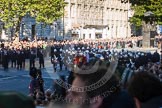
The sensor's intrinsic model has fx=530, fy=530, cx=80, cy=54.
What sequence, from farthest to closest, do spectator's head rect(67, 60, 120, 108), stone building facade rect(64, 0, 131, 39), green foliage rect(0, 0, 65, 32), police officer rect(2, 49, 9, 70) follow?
stone building facade rect(64, 0, 131, 39)
green foliage rect(0, 0, 65, 32)
police officer rect(2, 49, 9, 70)
spectator's head rect(67, 60, 120, 108)

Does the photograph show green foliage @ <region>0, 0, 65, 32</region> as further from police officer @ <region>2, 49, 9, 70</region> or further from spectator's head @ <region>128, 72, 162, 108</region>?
spectator's head @ <region>128, 72, 162, 108</region>

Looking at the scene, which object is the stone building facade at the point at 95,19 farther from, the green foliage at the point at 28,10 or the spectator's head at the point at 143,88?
the spectator's head at the point at 143,88

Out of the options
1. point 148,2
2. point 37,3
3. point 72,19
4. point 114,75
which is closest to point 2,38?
point 37,3

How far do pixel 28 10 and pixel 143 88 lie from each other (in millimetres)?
46452

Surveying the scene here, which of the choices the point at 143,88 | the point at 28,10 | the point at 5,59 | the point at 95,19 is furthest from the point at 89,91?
the point at 95,19

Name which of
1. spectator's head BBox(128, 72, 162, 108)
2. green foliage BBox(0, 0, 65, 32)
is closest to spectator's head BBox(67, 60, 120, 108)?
spectator's head BBox(128, 72, 162, 108)

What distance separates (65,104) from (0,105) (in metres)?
0.79

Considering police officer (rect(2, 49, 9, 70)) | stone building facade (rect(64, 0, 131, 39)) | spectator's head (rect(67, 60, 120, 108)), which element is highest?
stone building facade (rect(64, 0, 131, 39))

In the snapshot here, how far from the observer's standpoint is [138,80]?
3.75 metres

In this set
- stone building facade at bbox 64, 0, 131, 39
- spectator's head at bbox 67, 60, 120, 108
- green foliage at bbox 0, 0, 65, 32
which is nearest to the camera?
spectator's head at bbox 67, 60, 120, 108

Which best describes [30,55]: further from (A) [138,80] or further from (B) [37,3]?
(A) [138,80]

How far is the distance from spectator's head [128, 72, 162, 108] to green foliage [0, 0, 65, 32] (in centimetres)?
4609

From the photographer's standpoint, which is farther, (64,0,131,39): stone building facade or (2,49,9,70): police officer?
(64,0,131,39): stone building facade

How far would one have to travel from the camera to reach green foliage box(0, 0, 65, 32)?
4966cm
